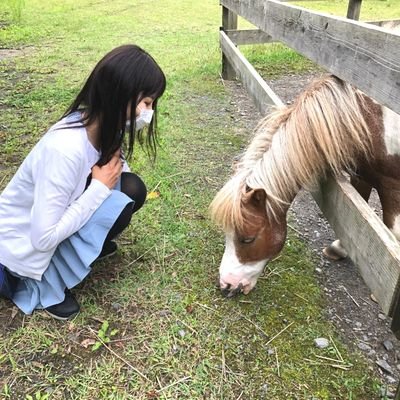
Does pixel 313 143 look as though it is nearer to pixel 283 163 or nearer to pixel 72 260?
pixel 283 163

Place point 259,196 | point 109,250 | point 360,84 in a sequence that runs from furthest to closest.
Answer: point 109,250 → point 259,196 → point 360,84

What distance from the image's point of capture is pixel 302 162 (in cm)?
179

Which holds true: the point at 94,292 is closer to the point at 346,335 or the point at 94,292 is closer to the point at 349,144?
the point at 346,335

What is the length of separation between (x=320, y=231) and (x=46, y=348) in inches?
70.5

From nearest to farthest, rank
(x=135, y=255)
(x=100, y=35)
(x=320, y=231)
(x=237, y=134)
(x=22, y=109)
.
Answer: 1. (x=135, y=255)
2. (x=320, y=231)
3. (x=237, y=134)
4. (x=22, y=109)
5. (x=100, y=35)

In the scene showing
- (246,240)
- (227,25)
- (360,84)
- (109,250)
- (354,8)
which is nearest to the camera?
(360,84)

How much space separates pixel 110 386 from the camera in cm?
169

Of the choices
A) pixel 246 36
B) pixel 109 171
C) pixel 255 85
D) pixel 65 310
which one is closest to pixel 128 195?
pixel 109 171

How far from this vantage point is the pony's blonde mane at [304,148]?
1.76 meters

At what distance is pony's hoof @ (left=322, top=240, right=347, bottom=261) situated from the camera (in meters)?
2.45

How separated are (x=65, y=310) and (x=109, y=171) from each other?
27.7 inches

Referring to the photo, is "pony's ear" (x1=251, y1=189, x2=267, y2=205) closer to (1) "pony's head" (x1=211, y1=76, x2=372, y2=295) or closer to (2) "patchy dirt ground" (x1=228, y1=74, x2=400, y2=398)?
(1) "pony's head" (x1=211, y1=76, x2=372, y2=295)

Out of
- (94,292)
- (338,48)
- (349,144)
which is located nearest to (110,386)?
(94,292)

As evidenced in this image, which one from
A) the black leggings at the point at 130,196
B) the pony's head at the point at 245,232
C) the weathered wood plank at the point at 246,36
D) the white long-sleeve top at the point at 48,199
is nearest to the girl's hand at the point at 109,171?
the white long-sleeve top at the point at 48,199
